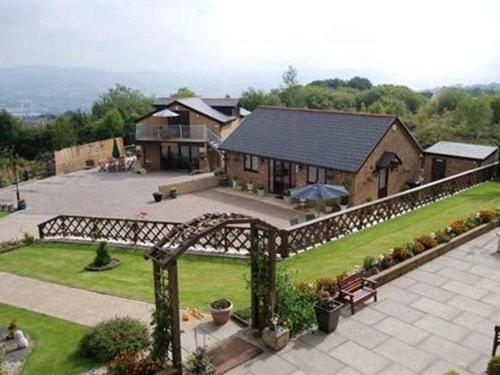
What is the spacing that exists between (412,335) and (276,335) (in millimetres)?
3181

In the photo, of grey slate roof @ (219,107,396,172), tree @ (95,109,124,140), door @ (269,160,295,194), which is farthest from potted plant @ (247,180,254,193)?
tree @ (95,109,124,140)

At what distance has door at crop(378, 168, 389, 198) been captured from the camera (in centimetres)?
Result: 2604

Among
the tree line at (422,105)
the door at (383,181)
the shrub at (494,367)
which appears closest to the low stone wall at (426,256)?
the shrub at (494,367)

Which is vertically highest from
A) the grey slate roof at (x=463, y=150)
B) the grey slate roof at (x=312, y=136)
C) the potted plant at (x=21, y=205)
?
the grey slate roof at (x=312, y=136)

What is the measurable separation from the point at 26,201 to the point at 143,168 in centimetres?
1047

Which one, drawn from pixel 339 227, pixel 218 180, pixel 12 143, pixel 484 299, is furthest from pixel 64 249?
pixel 12 143

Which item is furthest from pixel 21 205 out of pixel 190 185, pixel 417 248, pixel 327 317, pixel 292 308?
pixel 327 317

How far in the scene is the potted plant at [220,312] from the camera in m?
11.4

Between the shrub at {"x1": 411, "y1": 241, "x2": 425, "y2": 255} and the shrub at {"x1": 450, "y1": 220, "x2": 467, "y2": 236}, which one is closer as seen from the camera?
the shrub at {"x1": 411, "y1": 241, "x2": 425, "y2": 255}

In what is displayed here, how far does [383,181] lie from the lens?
2634 cm

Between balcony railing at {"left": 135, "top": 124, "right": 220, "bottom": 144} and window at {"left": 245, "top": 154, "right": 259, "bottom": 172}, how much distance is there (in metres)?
8.15

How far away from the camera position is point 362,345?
34.3 feet

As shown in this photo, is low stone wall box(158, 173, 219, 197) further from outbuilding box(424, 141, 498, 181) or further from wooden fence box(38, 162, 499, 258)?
outbuilding box(424, 141, 498, 181)

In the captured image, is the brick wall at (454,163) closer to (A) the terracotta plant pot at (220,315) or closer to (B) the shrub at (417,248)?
(B) the shrub at (417,248)
